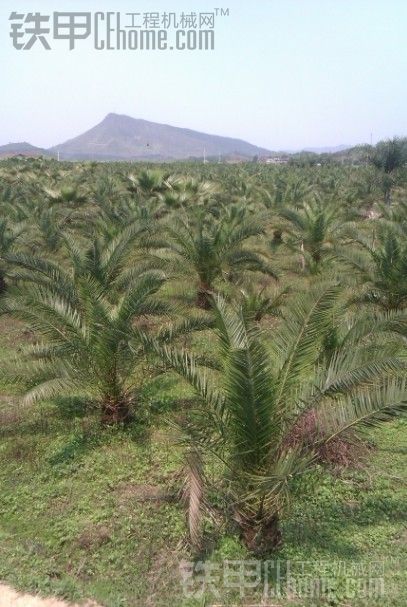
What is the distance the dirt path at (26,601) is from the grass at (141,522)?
7 cm

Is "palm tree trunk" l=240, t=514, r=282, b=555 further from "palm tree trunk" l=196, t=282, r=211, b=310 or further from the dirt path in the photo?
"palm tree trunk" l=196, t=282, r=211, b=310

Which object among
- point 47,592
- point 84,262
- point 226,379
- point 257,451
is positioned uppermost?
point 84,262

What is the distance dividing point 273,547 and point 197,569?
67cm

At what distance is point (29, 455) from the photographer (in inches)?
233

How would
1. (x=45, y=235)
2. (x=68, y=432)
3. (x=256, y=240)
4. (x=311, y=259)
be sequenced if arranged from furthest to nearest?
(x=256, y=240)
(x=45, y=235)
(x=311, y=259)
(x=68, y=432)

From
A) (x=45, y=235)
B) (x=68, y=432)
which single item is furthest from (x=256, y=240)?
(x=68, y=432)

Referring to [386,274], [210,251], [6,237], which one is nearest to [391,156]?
[210,251]

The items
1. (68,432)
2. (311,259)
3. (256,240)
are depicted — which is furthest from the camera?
(256,240)

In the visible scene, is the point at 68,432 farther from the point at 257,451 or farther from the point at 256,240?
the point at 256,240

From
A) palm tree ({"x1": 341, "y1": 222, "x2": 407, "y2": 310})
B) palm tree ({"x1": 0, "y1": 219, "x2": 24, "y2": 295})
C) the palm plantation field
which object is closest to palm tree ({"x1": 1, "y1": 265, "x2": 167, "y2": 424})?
the palm plantation field

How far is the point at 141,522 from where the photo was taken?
4.82 m

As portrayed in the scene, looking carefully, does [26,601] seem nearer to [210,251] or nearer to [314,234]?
[210,251]

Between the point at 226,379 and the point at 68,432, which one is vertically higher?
the point at 226,379

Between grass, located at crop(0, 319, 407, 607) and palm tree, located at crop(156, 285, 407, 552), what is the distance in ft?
1.62
